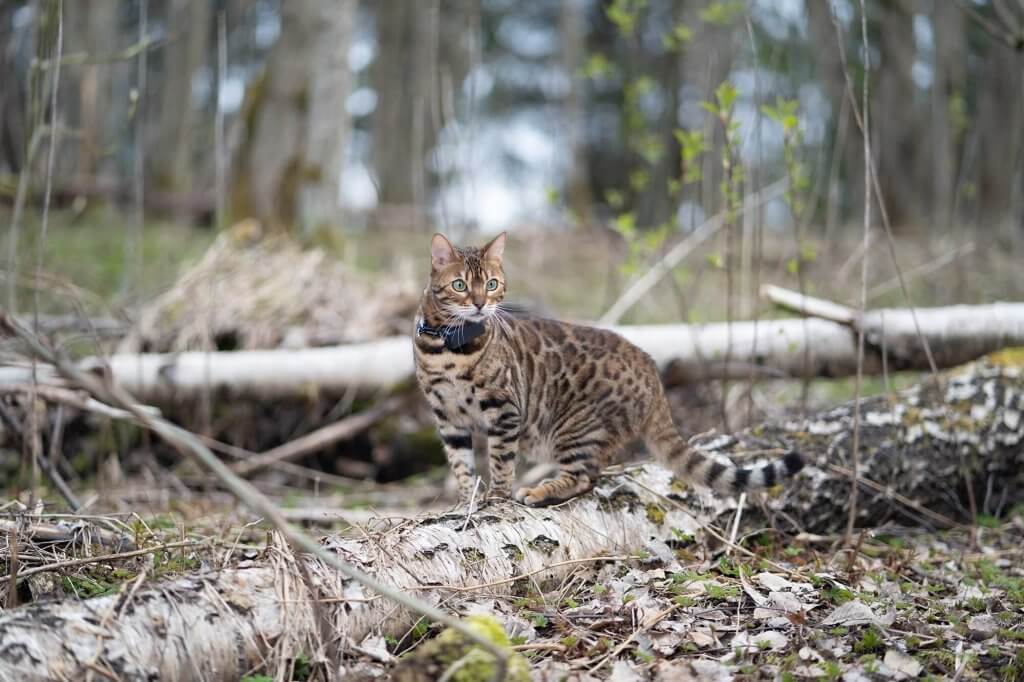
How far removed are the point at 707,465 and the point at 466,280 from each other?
1.39 meters

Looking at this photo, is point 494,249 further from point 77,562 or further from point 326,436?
point 326,436

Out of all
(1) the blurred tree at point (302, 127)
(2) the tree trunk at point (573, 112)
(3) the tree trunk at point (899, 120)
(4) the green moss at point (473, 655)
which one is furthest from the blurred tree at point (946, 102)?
(4) the green moss at point (473, 655)

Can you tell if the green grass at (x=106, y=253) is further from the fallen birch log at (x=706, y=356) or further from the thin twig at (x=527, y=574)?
the thin twig at (x=527, y=574)

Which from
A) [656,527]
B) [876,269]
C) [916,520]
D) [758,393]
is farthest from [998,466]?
[876,269]

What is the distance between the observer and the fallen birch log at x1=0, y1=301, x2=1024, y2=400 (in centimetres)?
520

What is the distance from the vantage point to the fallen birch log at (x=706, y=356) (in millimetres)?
5199

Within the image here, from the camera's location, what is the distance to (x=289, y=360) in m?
5.95

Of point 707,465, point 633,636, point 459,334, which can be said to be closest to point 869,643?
point 633,636

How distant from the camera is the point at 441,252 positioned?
3.91 m

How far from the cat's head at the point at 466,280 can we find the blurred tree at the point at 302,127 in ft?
16.6

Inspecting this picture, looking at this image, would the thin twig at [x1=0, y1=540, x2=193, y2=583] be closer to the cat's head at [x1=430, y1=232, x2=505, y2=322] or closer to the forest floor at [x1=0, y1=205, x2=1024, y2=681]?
the forest floor at [x1=0, y1=205, x2=1024, y2=681]

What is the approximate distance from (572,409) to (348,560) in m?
1.53

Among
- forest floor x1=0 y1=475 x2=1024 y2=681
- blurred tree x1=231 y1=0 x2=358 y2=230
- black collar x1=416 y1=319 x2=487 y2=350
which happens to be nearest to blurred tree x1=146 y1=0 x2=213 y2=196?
blurred tree x1=231 y1=0 x2=358 y2=230

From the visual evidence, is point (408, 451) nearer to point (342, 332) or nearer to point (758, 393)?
point (342, 332)
